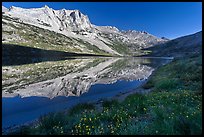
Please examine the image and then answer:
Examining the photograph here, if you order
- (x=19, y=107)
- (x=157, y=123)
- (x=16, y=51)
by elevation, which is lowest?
(x=19, y=107)

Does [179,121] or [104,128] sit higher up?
[179,121]

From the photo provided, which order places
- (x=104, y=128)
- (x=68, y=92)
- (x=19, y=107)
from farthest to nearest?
(x=68, y=92), (x=19, y=107), (x=104, y=128)

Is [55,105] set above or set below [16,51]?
below

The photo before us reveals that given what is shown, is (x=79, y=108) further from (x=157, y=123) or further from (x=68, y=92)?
(x=68, y=92)

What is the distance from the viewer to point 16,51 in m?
122

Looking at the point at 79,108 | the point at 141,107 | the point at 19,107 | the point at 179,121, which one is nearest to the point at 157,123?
the point at 179,121

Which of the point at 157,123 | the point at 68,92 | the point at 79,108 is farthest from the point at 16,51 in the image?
the point at 157,123

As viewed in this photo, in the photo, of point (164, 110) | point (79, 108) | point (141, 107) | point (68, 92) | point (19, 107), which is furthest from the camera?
point (68, 92)

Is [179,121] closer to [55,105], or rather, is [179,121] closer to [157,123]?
[157,123]

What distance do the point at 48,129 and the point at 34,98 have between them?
1558 cm

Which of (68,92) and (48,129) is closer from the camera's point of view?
(48,129)

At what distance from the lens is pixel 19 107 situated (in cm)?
2138

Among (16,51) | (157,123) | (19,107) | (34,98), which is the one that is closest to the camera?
(157,123)

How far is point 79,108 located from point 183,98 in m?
6.72
